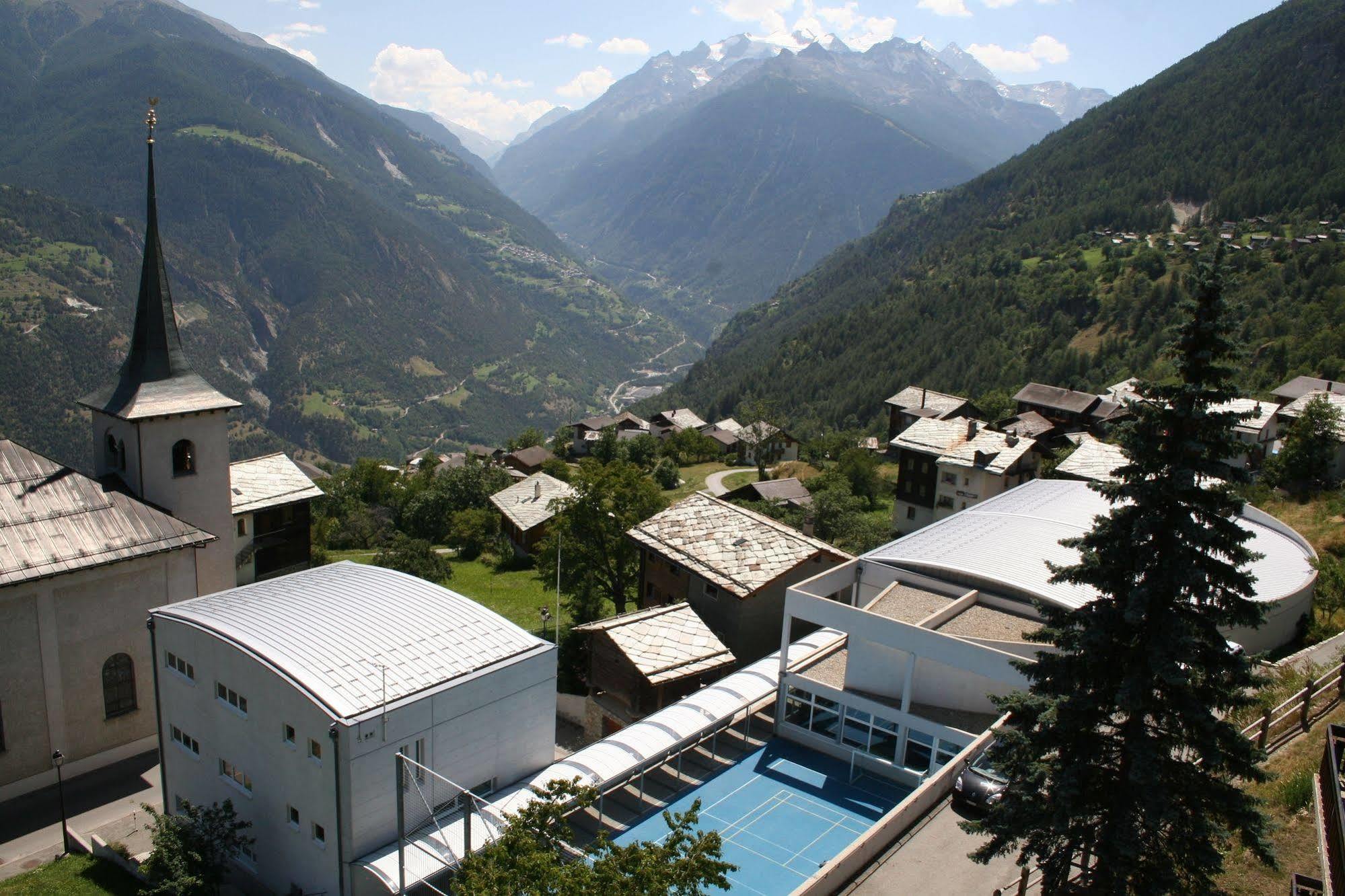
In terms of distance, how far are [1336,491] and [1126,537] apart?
49424mm

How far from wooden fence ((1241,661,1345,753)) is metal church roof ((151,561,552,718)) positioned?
730 inches

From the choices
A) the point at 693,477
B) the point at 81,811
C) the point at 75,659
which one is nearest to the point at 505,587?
the point at 75,659

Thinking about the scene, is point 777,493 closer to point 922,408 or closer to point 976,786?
point 922,408

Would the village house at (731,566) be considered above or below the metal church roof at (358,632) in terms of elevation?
below

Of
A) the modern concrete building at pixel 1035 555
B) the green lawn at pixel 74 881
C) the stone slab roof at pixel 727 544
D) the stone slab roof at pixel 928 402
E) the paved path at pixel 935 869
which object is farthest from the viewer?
the stone slab roof at pixel 928 402

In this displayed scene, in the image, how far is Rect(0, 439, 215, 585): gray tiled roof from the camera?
28.0m

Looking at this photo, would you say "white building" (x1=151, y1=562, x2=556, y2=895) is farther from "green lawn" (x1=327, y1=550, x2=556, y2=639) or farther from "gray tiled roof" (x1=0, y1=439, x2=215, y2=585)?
"green lawn" (x1=327, y1=550, x2=556, y2=639)

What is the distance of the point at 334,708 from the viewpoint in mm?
21594

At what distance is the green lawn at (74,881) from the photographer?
23.7m

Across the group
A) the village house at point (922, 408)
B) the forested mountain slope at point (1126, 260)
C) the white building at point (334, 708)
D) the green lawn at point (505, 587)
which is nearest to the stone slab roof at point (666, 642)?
the white building at point (334, 708)

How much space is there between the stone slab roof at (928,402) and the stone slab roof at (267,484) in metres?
70.5

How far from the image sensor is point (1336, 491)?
5272 centimetres

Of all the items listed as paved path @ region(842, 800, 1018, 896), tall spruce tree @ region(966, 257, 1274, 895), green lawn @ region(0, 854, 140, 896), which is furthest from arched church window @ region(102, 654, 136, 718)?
tall spruce tree @ region(966, 257, 1274, 895)

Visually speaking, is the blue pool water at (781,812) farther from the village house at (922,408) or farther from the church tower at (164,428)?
the village house at (922,408)
